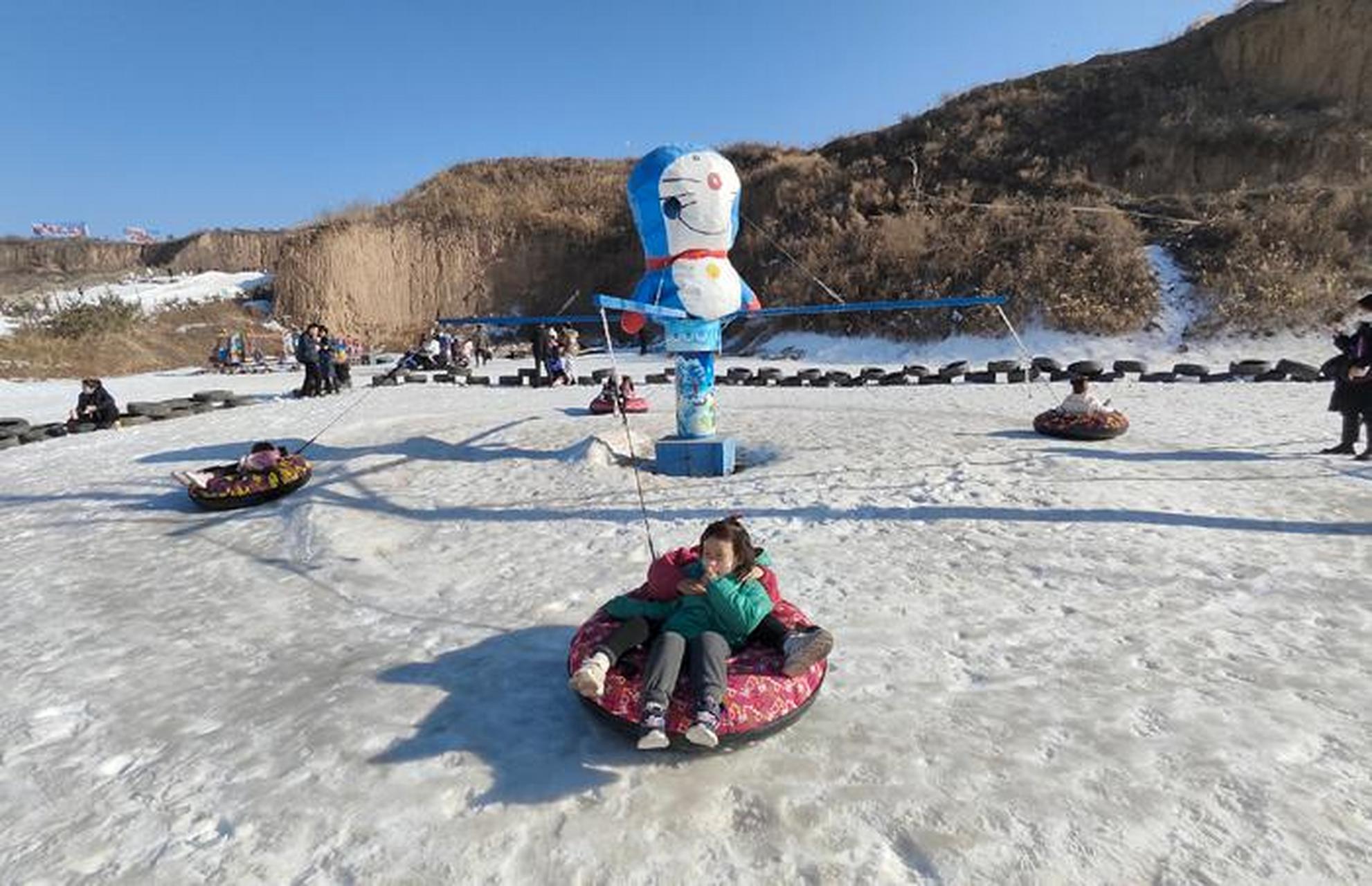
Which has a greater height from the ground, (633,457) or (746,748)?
(633,457)

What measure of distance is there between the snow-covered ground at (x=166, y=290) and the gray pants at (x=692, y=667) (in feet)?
119

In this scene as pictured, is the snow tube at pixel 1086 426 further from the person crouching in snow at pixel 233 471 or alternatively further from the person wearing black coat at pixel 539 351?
the person wearing black coat at pixel 539 351

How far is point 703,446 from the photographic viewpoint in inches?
351

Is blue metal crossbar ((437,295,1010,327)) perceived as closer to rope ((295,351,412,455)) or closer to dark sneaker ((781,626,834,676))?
rope ((295,351,412,455))

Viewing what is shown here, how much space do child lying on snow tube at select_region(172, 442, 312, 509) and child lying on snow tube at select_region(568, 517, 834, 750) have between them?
584cm

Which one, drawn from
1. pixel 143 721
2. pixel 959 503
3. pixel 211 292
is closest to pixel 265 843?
pixel 143 721

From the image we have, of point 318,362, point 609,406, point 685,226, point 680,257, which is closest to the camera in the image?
point 685,226

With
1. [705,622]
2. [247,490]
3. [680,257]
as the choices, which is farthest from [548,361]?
[705,622]

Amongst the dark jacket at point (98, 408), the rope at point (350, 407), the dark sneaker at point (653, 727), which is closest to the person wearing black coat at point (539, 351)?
the rope at point (350, 407)

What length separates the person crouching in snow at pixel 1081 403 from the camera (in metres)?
10.1

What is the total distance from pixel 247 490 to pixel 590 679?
6456 mm

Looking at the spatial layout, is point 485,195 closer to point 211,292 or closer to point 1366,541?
point 211,292

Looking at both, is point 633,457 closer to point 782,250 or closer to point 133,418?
point 133,418

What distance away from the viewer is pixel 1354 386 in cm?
845
